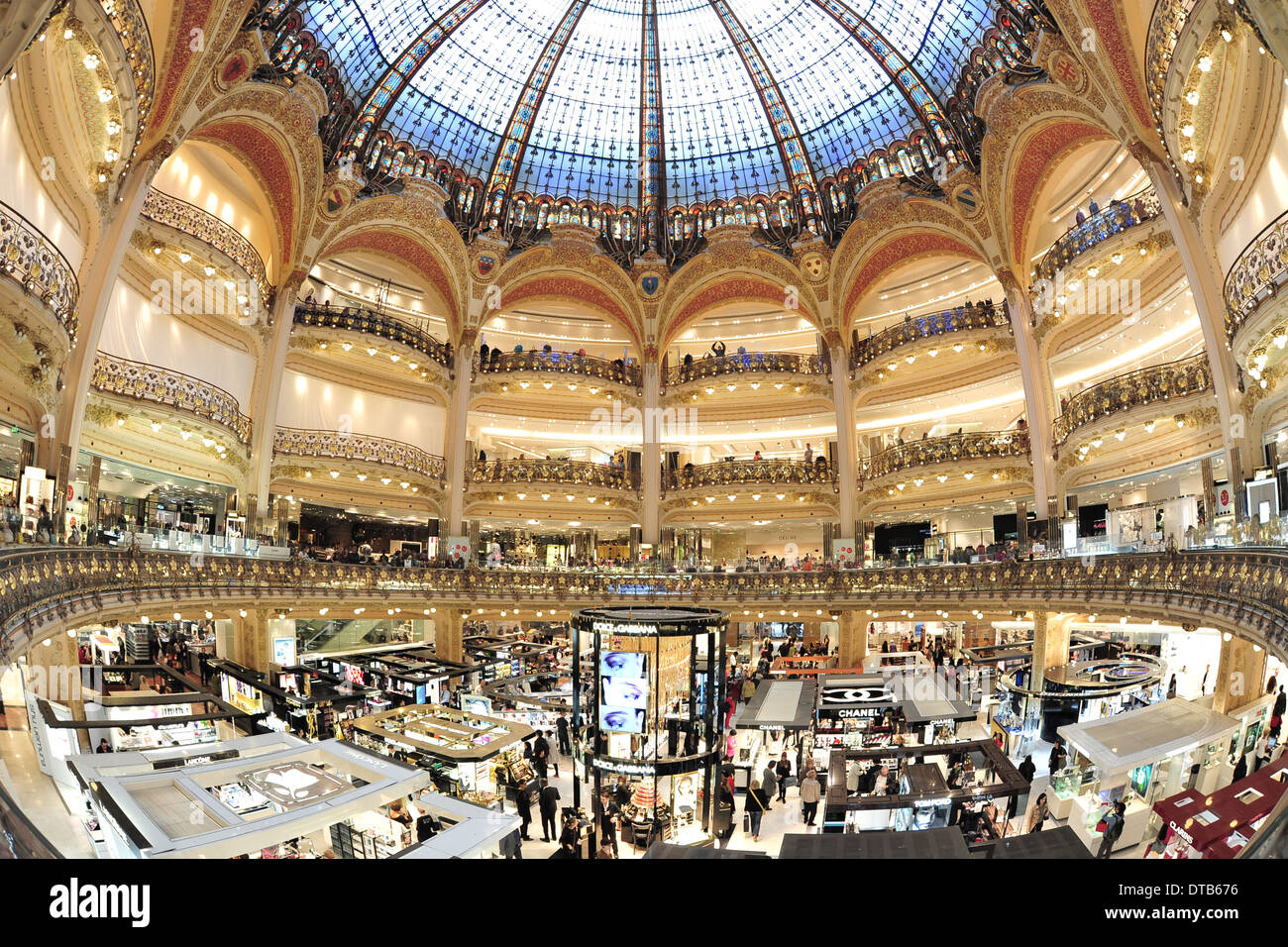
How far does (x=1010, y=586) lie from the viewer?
79.2ft

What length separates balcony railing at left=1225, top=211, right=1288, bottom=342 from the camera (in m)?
13.3

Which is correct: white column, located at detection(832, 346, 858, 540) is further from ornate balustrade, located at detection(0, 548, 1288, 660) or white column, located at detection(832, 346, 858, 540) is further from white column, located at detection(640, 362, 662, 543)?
white column, located at detection(640, 362, 662, 543)

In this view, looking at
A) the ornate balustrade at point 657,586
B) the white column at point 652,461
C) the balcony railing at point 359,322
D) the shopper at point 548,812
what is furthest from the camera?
the white column at point 652,461

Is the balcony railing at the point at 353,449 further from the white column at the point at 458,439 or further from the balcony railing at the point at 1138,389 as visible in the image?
the balcony railing at the point at 1138,389

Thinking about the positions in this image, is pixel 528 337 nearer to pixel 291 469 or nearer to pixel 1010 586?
pixel 291 469

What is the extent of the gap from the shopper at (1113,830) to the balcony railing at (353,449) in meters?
26.6

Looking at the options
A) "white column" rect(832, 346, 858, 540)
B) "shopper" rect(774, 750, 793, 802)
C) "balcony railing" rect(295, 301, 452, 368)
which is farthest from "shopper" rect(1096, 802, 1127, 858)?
"balcony railing" rect(295, 301, 452, 368)

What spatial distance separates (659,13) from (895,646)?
1165 inches

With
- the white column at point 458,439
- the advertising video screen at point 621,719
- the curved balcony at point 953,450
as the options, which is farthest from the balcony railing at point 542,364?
the advertising video screen at point 621,719

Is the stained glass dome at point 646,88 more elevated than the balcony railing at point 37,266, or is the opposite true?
the stained glass dome at point 646,88

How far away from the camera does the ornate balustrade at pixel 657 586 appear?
10938mm

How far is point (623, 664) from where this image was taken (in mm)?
14258

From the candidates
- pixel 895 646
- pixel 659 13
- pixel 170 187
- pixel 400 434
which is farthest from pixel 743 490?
pixel 170 187

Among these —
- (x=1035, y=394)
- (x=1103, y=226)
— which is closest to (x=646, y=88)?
(x=1103, y=226)
